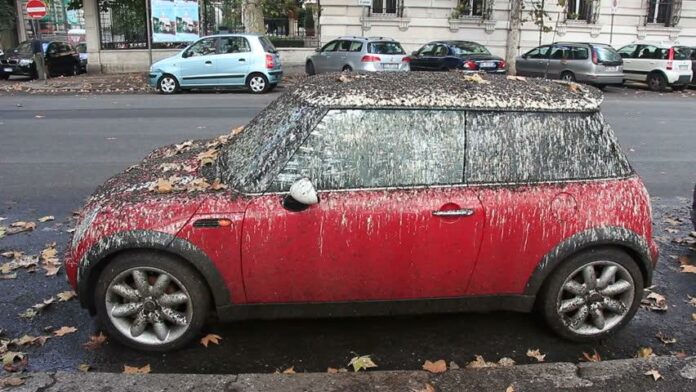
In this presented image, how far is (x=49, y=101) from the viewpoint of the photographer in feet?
52.8

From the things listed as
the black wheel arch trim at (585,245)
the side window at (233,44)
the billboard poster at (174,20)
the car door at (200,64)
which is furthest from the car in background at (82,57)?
the black wheel arch trim at (585,245)

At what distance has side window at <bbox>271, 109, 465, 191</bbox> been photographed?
353 centimetres

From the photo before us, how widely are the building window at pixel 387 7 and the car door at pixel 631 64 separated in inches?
381

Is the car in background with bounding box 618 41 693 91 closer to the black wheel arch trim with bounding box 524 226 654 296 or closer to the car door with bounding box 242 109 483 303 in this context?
the black wheel arch trim with bounding box 524 226 654 296

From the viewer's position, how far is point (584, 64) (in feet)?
67.0

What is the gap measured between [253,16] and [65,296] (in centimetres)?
2035

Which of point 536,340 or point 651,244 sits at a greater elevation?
point 651,244

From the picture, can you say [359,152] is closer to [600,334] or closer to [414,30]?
[600,334]

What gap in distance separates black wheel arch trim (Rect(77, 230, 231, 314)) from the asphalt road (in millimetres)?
508

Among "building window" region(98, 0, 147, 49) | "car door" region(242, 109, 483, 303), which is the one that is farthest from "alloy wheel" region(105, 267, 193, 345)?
"building window" region(98, 0, 147, 49)

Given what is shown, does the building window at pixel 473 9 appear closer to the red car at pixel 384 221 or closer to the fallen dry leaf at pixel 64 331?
the red car at pixel 384 221

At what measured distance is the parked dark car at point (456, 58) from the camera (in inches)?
794

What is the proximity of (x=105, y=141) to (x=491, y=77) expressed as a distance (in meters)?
7.73

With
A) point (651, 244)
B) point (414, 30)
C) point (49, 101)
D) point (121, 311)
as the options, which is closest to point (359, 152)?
point (121, 311)
